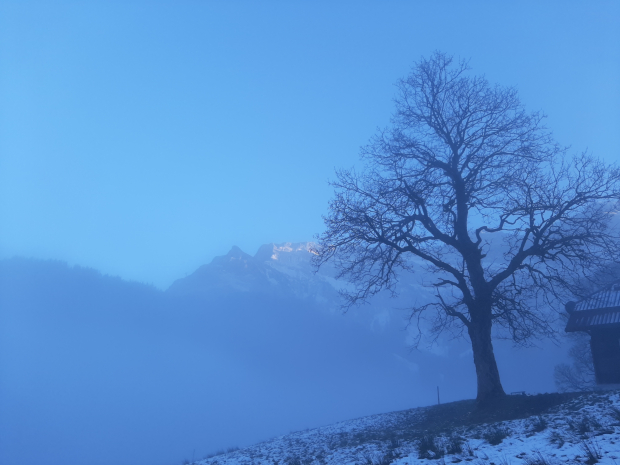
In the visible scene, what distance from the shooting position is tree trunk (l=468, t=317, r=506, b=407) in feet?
46.3

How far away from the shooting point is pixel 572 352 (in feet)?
126

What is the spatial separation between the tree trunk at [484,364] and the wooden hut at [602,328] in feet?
30.7

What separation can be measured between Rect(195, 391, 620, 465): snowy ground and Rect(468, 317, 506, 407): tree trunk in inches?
95.1

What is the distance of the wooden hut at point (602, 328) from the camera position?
21.0m

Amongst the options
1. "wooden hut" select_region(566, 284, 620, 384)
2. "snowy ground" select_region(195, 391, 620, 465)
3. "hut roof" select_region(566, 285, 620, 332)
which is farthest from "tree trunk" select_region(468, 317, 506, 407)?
"wooden hut" select_region(566, 284, 620, 384)

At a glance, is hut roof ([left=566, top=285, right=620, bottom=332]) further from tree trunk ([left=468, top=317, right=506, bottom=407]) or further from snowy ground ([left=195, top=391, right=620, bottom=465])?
snowy ground ([left=195, top=391, right=620, bottom=465])

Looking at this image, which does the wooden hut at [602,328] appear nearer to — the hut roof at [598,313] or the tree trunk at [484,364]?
the hut roof at [598,313]

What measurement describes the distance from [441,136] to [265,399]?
17318cm

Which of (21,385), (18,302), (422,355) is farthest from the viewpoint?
(422,355)

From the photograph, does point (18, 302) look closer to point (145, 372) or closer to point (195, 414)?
point (145, 372)

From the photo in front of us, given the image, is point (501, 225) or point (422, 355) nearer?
point (501, 225)

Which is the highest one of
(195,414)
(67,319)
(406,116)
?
(67,319)

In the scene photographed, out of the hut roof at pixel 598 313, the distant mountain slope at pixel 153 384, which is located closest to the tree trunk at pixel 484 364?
the hut roof at pixel 598 313

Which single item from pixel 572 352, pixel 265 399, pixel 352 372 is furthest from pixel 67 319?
pixel 572 352
